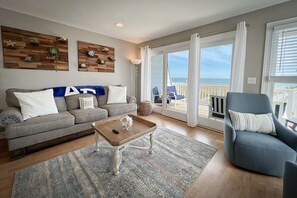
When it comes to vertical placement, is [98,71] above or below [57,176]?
above

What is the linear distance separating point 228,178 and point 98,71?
3.60 m

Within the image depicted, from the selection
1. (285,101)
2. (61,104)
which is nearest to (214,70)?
(285,101)

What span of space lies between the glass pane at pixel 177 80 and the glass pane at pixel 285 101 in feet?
6.02

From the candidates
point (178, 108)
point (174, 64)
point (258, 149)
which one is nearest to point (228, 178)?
point (258, 149)

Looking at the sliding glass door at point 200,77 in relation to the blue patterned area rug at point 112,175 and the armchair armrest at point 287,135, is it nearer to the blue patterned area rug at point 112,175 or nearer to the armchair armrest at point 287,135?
the armchair armrest at point 287,135

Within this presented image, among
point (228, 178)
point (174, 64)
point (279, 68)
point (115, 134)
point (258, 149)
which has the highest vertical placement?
point (174, 64)

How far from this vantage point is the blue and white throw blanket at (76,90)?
2.89 metres

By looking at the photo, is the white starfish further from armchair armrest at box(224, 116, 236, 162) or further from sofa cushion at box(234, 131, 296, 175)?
sofa cushion at box(234, 131, 296, 175)

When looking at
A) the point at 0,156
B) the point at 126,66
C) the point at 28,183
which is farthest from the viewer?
the point at 126,66

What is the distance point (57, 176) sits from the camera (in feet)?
5.05

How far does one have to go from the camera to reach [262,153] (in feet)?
5.14

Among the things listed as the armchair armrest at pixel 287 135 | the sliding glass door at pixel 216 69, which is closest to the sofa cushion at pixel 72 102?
the sliding glass door at pixel 216 69

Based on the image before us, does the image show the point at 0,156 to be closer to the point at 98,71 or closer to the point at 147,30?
the point at 98,71

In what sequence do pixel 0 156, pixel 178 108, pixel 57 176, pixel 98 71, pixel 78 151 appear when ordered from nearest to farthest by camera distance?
1. pixel 57 176
2. pixel 0 156
3. pixel 78 151
4. pixel 98 71
5. pixel 178 108
